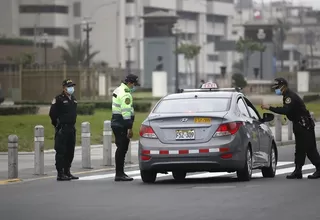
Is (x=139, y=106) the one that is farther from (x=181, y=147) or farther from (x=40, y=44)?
(x=40, y=44)

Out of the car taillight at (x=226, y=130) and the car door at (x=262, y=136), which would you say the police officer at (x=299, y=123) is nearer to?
the car door at (x=262, y=136)

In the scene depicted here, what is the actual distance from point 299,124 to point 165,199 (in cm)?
464

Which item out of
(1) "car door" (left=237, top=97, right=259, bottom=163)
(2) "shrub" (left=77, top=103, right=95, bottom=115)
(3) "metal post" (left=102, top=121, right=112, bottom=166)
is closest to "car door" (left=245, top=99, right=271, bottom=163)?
(1) "car door" (left=237, top=97, right=259, bottom=163)

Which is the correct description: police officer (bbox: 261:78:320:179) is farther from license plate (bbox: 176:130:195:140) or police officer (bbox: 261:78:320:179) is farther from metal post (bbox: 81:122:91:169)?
metal post (bbox: 81:122:91:169)

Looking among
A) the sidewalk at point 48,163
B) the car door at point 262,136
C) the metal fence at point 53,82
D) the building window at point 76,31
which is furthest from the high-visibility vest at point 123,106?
the building window at point 76,31

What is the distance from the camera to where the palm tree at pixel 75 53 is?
125356mm

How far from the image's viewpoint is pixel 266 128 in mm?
20891

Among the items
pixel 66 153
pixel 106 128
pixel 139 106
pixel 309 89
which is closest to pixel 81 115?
pixel 139 106

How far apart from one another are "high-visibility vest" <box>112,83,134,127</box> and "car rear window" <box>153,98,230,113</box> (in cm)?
84

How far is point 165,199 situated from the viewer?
621 inches

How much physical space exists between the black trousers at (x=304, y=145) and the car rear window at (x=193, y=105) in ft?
4.77

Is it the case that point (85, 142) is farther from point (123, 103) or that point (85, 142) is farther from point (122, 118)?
point (123, 103)

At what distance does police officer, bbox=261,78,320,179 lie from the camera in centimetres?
1955

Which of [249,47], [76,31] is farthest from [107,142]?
[76,31]
